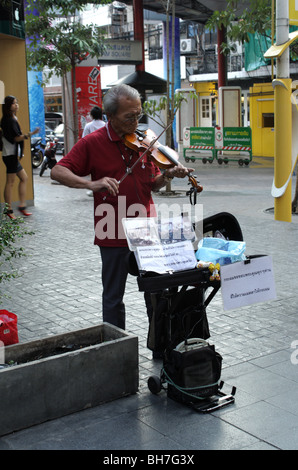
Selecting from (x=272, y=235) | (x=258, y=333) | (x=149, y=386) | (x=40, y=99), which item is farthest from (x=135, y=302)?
(x=40, y=99)

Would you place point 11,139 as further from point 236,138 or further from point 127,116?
point 236,138

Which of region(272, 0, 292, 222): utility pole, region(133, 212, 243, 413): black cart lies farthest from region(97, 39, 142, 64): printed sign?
region(133, 212, 243, 413): black cart

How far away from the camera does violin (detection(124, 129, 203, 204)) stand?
3.83m

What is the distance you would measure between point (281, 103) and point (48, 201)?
4.96 metres

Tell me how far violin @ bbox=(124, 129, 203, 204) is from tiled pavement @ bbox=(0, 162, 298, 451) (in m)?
1.25

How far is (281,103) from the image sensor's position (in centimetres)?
937

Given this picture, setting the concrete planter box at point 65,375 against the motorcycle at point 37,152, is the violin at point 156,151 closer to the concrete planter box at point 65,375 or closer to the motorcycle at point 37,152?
the concrete planter box at point 65,375

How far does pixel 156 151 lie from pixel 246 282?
0.98 meters

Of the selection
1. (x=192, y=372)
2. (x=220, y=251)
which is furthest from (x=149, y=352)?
(x=220, y=251)

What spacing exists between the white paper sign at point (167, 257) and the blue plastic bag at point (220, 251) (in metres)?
0.11

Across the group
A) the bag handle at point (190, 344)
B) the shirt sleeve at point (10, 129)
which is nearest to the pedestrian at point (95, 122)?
the shirt sleeve at point (10, 129)
